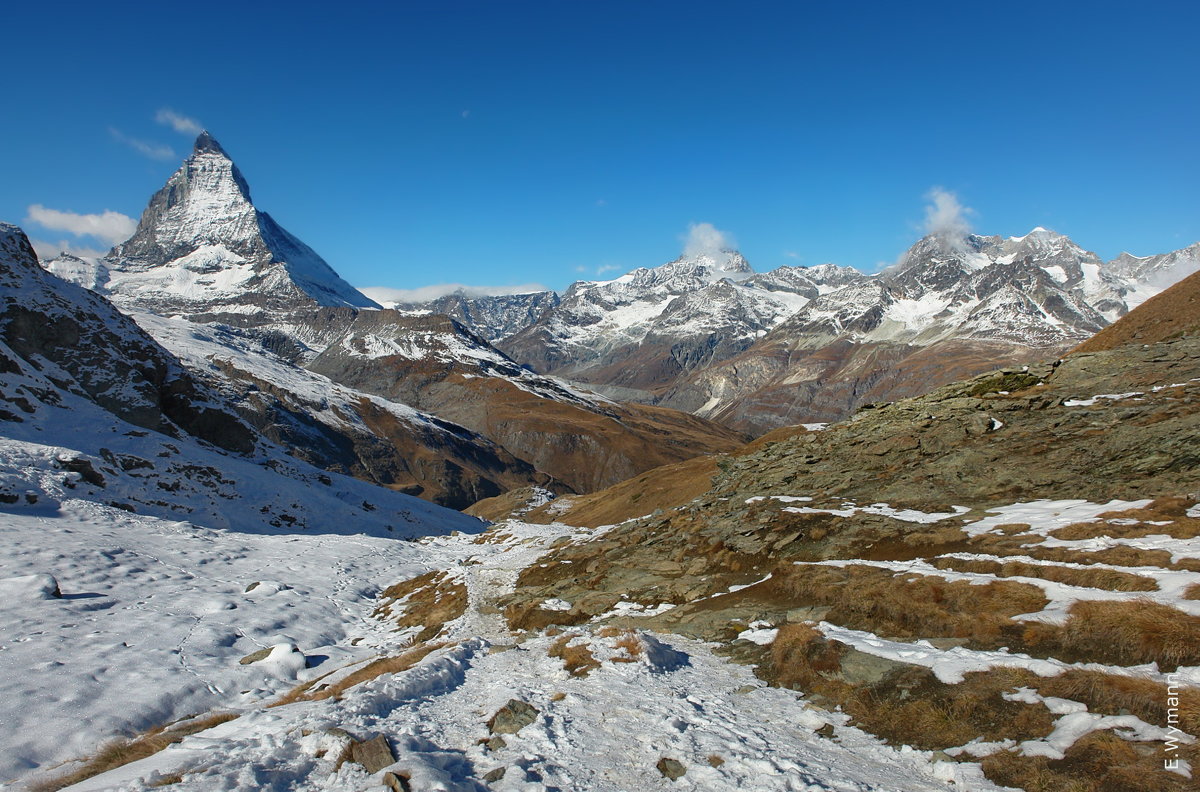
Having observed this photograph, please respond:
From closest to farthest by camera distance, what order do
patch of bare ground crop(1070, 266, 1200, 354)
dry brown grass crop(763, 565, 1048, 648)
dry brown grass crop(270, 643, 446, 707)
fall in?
dry brown grass crop(763, 565, 1048, 648) < dry brown grass crop(270, 643, 446, 707) < patch of bare ground crop(1070, 266, 1200, 354)

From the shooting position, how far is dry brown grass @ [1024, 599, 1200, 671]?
1148 cm

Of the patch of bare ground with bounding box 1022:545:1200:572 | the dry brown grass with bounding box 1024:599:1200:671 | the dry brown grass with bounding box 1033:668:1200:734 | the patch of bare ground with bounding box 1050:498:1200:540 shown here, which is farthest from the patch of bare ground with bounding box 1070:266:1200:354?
the dry brown grass with bounding box 1033:668:1200:734

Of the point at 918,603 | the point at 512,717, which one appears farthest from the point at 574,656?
the point at 918,603

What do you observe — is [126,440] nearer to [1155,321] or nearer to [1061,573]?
[1061,573]

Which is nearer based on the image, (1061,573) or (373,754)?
(373,754)

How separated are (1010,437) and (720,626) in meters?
21.4

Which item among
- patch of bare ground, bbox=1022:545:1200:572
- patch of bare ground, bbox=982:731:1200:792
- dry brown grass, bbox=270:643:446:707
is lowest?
dry brown grass, bbox=270:643:446:707

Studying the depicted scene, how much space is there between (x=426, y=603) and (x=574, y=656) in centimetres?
1692

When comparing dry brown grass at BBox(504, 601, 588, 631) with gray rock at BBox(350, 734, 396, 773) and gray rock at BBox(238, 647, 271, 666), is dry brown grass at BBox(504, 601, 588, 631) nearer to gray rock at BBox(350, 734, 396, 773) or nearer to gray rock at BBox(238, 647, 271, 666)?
gray rock at BBox(238, 647, 271, 666)

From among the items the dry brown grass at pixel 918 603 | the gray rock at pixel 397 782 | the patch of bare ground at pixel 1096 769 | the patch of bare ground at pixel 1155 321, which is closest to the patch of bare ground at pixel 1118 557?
the dry brown grass at pixel 918 603

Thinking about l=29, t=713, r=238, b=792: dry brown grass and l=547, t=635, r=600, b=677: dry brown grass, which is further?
l=547, t=635, r=600, b=677: dry brown grass

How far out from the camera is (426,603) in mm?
30172

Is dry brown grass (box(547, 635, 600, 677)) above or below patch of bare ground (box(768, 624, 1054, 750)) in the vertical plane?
below

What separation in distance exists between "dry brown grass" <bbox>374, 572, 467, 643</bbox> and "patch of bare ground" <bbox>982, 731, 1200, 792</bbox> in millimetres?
19919
